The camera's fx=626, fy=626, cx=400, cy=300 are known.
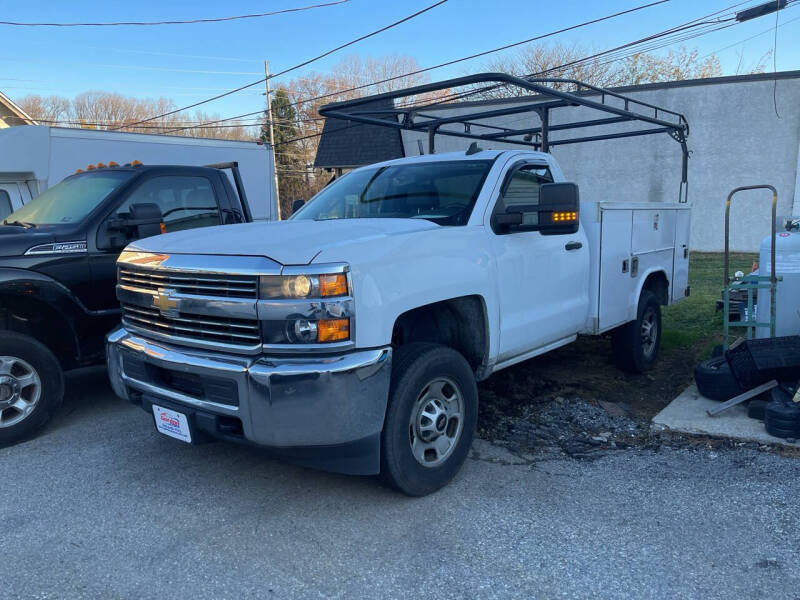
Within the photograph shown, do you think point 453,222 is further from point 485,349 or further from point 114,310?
point 114,310

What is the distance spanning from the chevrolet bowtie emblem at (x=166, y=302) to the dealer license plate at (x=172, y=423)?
1.78 ft

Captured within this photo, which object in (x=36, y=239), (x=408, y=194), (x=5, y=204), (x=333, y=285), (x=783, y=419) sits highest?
(x=5, y=204)

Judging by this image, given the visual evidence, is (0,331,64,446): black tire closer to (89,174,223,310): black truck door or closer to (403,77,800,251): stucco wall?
(89,174,223,310): black truck door

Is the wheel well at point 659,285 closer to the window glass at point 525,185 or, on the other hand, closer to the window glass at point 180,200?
the window glass at point 525,185

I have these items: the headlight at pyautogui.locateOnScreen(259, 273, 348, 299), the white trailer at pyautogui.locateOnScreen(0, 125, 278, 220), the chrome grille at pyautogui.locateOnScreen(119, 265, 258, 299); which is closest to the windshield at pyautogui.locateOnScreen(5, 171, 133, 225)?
the chrome grille at pyautogui.locateOnScreen(119, 265, 258, 299)

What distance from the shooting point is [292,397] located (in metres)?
2.98

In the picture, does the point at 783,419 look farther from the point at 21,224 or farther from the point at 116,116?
the point at 116,116

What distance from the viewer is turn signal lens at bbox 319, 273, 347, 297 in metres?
3.04

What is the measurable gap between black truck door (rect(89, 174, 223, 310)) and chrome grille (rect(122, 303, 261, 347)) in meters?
1.40

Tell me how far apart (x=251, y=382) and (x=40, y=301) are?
2626 millimetres

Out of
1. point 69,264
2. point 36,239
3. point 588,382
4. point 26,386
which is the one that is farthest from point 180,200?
point 588,382

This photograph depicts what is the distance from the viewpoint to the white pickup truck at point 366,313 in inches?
120

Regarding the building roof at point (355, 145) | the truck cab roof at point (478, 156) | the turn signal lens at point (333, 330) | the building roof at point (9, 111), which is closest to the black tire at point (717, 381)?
the truck cab roof at point (478, 156)

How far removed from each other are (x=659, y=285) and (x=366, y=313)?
15.2 feet
